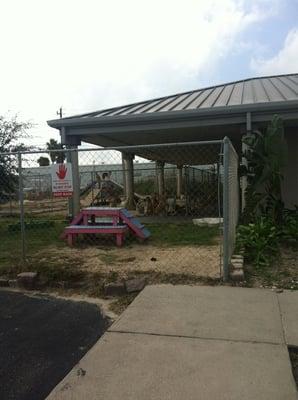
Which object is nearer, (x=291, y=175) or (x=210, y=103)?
(x=210, y=103)

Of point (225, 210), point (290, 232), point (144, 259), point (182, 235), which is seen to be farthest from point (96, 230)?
point (225, 210)

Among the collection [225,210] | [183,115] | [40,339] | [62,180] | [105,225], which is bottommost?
[40,339]

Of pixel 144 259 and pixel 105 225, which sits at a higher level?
pixel 105 225

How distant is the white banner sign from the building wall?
274 inches

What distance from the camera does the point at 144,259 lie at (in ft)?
24.1

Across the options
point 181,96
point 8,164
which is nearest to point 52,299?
point 8,164

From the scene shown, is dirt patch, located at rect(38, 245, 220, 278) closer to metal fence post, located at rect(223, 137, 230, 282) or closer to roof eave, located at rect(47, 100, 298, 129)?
metal fence post, located at rect(223, 137, 230, 282)

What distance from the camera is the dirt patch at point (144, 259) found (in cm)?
644

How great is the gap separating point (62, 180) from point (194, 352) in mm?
3791

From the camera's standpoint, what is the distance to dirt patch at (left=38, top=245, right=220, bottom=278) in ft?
21.1

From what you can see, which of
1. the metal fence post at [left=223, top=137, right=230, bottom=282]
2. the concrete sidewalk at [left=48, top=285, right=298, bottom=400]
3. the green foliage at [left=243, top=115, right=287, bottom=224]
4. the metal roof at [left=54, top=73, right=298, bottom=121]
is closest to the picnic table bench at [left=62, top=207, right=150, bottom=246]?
the green foliage at [left=243, top=115, right=287, bottom=224]

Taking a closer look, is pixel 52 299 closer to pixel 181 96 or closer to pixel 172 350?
pixel 172 350

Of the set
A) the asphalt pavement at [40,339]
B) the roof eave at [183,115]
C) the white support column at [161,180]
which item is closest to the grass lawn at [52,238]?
the asphalt pavement at [40,339]

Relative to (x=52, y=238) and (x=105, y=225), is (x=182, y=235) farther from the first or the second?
(x=52, y=238)
